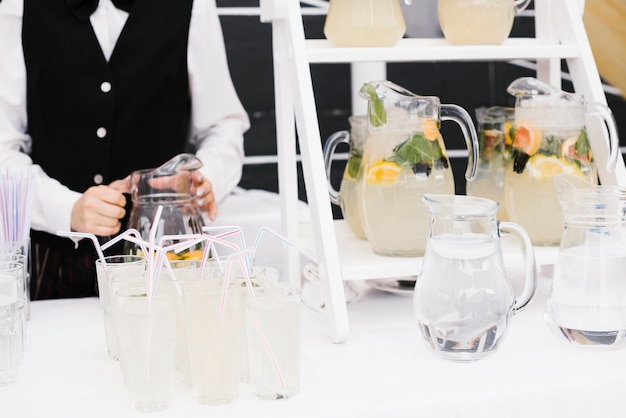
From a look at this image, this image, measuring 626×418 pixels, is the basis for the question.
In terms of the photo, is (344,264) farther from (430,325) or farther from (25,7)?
(25,7)

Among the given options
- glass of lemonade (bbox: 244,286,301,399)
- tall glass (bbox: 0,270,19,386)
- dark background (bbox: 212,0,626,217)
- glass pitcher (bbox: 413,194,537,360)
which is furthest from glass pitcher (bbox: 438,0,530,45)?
dark background (bbox: 212,0,626,217)

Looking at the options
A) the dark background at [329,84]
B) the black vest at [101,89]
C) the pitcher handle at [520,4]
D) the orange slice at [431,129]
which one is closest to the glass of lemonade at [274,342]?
the orange slice at [431,129]

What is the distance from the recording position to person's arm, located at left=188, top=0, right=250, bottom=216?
188cm

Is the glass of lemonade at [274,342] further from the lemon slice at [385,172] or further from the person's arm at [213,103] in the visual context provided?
the person's arm at [213,103]

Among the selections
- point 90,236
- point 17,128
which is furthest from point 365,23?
point 17,128

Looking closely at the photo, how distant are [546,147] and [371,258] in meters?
0.36

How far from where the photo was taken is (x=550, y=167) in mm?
1339

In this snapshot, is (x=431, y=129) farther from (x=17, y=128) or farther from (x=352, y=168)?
(x=17, y=128)

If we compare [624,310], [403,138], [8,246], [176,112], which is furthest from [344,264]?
[176,112]

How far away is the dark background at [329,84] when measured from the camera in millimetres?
2463

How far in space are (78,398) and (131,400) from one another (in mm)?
82

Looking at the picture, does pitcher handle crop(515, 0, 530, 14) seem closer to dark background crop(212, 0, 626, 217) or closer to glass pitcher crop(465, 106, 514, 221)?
glass pitcher crop(465, 106, 514, 221)

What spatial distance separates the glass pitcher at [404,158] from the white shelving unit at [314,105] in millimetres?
68

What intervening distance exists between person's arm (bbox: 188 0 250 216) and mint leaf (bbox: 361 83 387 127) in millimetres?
650
